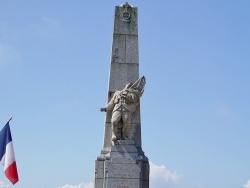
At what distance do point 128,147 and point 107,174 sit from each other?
1.02m

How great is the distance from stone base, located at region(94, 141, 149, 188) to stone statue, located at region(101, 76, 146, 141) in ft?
1.19

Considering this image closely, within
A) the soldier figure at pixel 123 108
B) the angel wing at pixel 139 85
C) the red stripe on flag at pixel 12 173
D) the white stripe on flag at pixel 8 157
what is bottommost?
the red stripe on flag at pixel 12 173

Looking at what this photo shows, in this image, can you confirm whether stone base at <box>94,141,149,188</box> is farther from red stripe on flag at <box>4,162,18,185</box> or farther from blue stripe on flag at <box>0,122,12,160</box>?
blue stripe on flag at <box>0,122,12,160</box>

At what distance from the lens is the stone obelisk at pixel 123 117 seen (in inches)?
498

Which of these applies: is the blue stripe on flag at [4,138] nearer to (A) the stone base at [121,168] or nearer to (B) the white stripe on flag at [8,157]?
(B) the white stripe on flag at [8,157]

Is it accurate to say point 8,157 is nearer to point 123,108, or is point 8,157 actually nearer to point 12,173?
point 12,173

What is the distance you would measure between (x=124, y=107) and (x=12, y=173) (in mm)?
3721

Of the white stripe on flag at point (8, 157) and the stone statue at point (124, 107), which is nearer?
the white stripe on flag at point (8, 157)

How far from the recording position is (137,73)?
13875mm

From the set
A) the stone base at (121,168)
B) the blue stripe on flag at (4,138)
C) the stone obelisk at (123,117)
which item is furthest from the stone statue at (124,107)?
the blue stripe on flag at (4,138)

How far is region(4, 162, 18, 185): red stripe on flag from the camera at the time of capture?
12.1m

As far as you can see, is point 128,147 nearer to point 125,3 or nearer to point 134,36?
point 134,36

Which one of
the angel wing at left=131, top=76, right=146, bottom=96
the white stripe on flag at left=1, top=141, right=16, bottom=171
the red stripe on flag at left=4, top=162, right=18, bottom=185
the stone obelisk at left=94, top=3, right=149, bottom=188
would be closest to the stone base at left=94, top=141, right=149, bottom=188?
the stone obelisk at left=94, top=3, right=149, bottom=188

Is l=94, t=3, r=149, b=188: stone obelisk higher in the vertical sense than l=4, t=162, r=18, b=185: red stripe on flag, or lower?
higher
